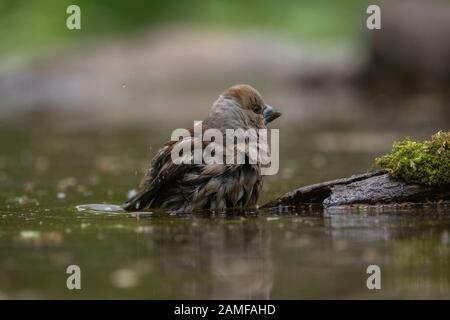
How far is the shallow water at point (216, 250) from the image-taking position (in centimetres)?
472

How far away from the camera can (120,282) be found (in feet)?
16.0

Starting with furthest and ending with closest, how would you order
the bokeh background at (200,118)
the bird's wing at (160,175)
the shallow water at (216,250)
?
the bird's wing at (160,175) < the bokeh background at (200,118) < the shallow water at (216,250)

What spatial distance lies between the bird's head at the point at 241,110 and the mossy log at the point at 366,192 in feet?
2.62

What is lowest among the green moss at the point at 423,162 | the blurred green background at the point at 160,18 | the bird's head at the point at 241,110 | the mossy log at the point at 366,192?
the mossy log at the point at 366,192

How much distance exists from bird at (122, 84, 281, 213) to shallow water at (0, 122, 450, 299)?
20cm

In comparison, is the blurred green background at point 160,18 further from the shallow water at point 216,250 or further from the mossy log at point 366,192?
the mossy log at point 366,192

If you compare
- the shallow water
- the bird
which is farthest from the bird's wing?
the shallow water

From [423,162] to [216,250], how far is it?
216 cm

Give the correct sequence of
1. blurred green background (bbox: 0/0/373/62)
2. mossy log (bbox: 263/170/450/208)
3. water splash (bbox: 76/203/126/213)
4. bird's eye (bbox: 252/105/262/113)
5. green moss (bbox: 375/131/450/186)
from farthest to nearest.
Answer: blurred green background (bbox: 0/0/373/62) → bird's eye (bbox: 252/105/262/113) → water splash (bbox: 76/203/126/213) → mossy log (bbox: 263/170/450/208) → green moss (bbox: 375/131/450/186)

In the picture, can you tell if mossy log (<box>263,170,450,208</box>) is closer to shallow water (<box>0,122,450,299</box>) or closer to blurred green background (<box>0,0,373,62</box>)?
shallow water (<box>0,122,450,299</box>)

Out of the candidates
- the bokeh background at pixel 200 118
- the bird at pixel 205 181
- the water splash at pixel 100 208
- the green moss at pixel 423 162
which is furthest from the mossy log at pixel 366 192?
the water splash at pixel 100 208

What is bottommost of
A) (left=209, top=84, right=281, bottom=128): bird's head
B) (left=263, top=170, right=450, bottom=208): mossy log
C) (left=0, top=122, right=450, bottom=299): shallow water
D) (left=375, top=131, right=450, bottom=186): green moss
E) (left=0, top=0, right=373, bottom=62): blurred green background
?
(left=0, top=122, right=450, bottom=299): shallow water

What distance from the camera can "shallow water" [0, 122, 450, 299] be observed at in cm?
472

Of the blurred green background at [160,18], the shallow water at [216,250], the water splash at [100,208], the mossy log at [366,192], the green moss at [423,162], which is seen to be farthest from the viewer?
the blurred green background at [160,18]
